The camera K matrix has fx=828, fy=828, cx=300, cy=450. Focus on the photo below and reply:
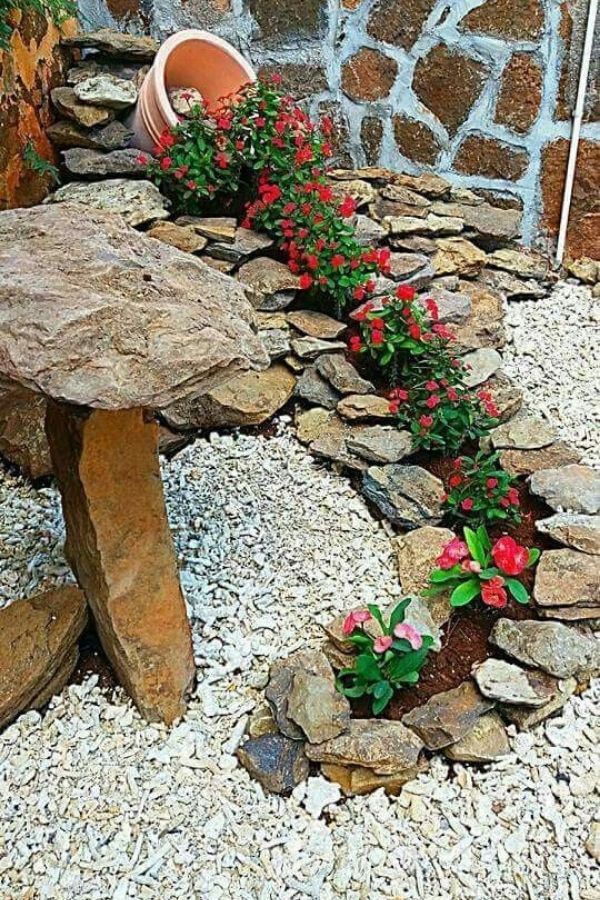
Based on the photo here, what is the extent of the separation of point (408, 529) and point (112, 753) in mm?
1073

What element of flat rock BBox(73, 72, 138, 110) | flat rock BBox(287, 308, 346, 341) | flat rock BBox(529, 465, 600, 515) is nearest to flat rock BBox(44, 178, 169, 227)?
flat rock BBox(73, 72, 138, 110)

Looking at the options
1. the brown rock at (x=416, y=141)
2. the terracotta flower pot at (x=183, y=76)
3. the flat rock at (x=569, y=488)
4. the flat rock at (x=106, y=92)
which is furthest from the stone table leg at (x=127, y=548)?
the brown rock at (x=416, y=141)

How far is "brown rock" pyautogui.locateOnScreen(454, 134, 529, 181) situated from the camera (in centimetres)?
398

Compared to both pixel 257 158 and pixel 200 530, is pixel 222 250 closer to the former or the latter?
pixel 257 158

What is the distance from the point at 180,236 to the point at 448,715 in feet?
6.35

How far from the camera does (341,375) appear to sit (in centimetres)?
289

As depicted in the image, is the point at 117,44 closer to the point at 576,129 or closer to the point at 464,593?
the point at 576,129

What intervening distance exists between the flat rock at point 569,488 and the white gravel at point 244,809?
1.89ft

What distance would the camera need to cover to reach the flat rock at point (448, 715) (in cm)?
192

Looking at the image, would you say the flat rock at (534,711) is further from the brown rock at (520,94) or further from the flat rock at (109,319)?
the brown rock at (520,94)

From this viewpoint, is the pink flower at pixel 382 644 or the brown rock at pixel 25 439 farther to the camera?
the brown rock at pixel 25 439

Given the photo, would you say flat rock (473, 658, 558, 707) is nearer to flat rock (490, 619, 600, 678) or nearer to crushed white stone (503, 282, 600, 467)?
flat rock (490, 619, 600, 678)

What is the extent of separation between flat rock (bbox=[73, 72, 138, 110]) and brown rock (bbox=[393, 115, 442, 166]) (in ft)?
4.32

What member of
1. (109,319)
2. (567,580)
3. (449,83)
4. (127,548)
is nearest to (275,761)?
(127,548)
